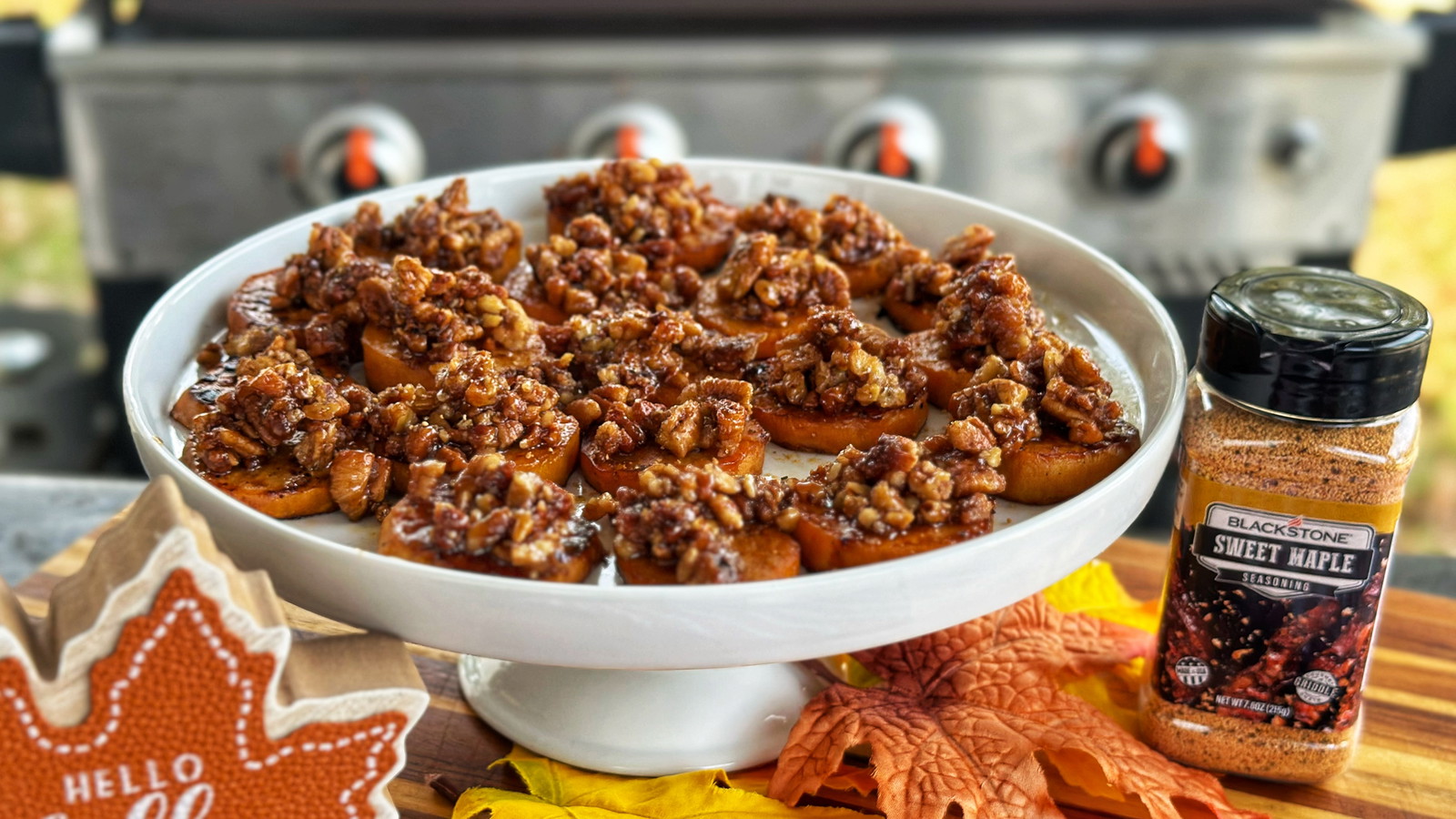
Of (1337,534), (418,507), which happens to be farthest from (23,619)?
(1337,534)

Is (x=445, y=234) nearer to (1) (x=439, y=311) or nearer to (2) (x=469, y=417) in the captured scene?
(1) (x=439, y=311)

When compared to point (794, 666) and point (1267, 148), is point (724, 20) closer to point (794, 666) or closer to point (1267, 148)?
point (1267, 148)

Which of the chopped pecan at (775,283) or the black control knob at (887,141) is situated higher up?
the chopped pecan at (775,283)

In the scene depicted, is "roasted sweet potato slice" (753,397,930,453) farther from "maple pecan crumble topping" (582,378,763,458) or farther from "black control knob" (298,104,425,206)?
"black control knob" (298,104,425,206)

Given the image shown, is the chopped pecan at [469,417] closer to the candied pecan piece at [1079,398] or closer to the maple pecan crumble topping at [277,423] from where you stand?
the maple pecan crumble topping at [277,423]

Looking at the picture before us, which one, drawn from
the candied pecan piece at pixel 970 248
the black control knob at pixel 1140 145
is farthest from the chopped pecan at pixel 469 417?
the black control knob at pixel 1140 145
